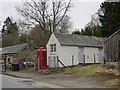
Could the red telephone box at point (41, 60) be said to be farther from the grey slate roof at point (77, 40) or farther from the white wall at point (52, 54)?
the grey slate roof at point (77, 40)

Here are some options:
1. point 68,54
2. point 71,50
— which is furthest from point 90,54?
point 68,54

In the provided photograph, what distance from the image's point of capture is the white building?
3875cm

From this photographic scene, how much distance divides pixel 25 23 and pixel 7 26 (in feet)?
174

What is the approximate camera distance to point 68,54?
1545 inches

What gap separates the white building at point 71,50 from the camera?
38.8m

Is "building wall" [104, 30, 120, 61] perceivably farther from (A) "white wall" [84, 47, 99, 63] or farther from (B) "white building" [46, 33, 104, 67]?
(A) "white wall" [84, 47, 99, 63]

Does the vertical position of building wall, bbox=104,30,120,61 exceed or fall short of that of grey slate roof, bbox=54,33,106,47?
it falls short

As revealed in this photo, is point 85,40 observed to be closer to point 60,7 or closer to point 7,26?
point 60,7

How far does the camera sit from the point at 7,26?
108 meters

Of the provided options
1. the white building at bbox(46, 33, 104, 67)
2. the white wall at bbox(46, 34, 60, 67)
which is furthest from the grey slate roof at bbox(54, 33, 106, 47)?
the white wall at bbox(46, 34, 60, 67)

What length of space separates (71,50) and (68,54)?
0.78 m

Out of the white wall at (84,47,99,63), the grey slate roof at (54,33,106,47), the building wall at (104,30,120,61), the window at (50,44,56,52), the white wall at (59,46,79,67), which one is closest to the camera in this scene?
the building wall at (104,30,120,61)

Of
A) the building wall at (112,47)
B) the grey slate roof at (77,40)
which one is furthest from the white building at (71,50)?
the building wall at (112,47)

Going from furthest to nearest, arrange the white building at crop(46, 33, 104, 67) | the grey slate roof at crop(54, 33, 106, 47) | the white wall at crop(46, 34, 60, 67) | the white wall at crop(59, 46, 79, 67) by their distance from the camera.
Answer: the grey slate roof at crop(54, 33, 106, 47), the white wall at crop(46, 34, 60, 67), the white building at crop(46, 33, 104, 67), the white wall at crop(59, 46, 79, 67)
